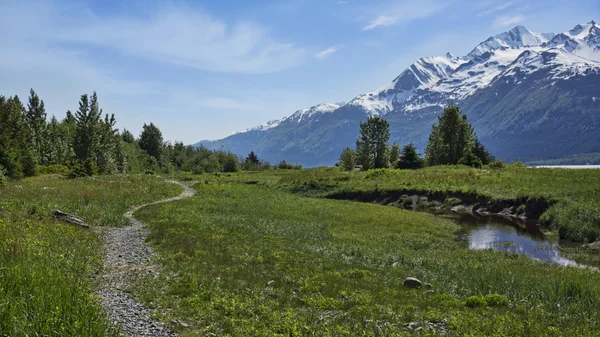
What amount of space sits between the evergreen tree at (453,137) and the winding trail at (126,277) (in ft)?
292

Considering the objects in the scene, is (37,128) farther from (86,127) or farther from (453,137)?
(453,137)

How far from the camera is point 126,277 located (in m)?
16.5

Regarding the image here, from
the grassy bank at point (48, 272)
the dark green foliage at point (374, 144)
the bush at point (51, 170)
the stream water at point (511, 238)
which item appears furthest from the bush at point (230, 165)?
the stream water at point (511, 238)

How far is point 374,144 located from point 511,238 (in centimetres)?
7430

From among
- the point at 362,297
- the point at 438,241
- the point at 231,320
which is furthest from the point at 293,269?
the point at 438,241

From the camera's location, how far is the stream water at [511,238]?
1112 inches

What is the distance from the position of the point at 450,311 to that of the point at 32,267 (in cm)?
1413

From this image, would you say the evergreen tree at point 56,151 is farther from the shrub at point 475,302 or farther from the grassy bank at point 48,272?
the shrub at point 475,302

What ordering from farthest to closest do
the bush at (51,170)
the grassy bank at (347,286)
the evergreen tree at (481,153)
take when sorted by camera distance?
the evergreen tree at (481,153) → the bush at (51,170) → the grassy bank at (347,286)

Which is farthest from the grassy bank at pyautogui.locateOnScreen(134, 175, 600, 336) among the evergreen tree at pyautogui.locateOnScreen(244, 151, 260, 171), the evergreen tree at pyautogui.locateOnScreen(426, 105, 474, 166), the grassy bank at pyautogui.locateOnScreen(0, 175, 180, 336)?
the evergreen tree at pyautogui.locateOnScreen(244, 151, 260, 171)

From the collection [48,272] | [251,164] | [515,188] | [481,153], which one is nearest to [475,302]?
[48,272]

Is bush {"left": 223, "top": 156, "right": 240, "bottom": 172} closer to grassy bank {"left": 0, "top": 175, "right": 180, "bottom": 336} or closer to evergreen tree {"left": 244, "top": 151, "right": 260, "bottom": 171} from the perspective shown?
evergreen tree {"left": 244, "top": 151, "right": 260, "bottom": 171}

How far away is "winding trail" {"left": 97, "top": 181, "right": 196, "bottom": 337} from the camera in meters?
11.4

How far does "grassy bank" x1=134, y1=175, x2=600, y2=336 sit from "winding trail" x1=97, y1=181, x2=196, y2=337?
0.66m
